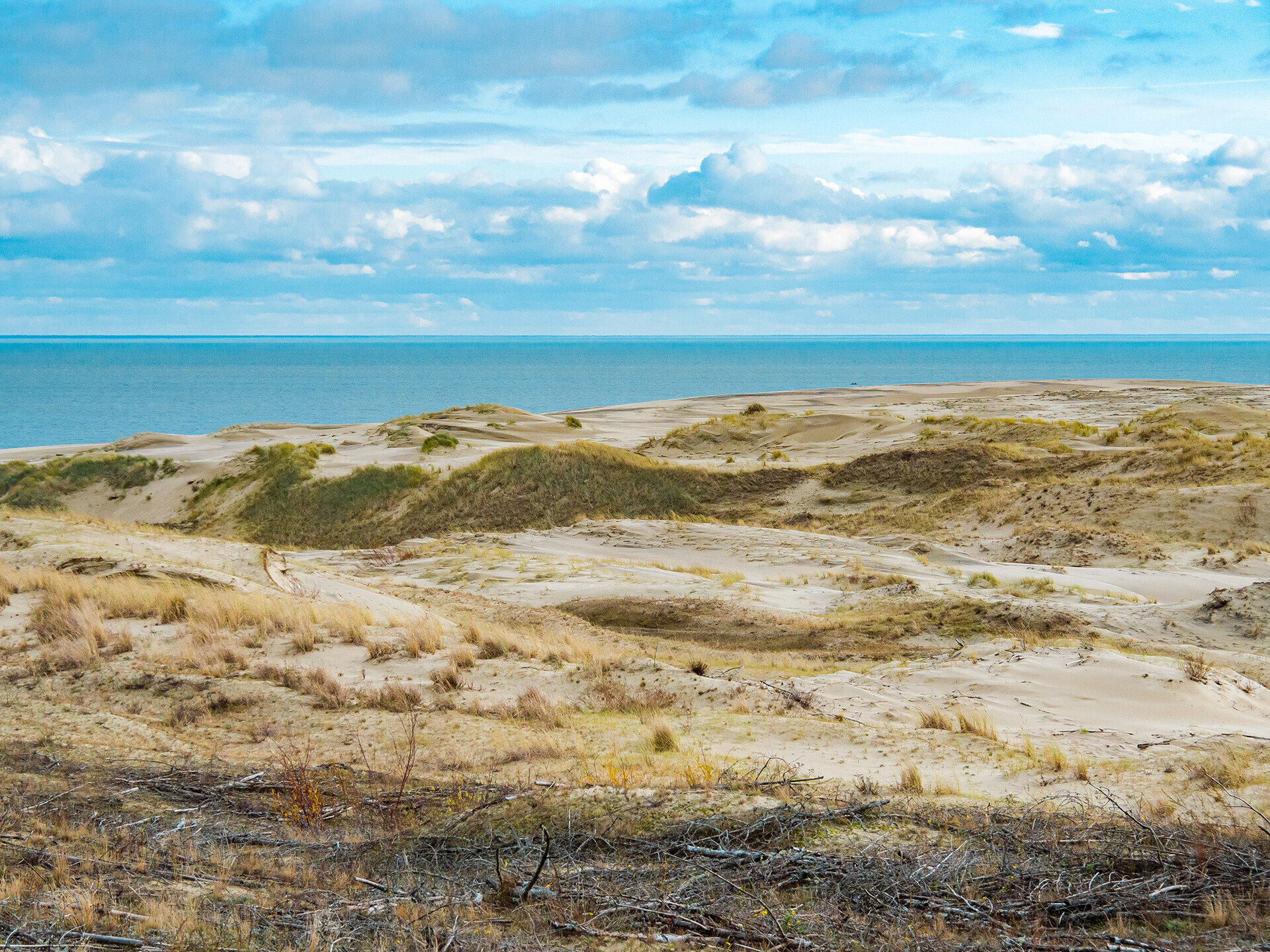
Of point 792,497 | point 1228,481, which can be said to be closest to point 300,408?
point 792,497

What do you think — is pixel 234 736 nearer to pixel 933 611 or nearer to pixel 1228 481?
pixel 933 611

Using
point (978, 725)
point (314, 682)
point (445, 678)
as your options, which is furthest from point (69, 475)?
point (978, 725)

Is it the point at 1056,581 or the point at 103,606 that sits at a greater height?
the point at 103,606

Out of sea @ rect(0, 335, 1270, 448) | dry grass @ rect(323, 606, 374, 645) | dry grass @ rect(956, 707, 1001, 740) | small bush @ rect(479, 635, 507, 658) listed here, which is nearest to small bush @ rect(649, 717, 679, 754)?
dry grass @ rect(956, 707, 1001, 740)

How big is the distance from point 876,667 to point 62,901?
9.88 meters

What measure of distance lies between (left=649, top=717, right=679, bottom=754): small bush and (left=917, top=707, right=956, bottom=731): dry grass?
2.68 meters

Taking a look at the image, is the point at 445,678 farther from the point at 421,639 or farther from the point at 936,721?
the point at 936,721

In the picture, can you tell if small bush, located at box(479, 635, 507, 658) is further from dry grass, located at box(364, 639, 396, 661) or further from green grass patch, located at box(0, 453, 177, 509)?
green grass patch, located at box(0, 453, 177, 509)

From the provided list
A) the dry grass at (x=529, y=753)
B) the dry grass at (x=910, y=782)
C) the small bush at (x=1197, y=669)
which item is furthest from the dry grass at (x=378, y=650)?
the small bush at (x=1197, y=669)

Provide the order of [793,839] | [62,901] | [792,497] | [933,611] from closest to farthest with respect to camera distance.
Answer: [62,901] → [793,839] → [933,611] → [792,497]

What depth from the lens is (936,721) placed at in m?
9.24

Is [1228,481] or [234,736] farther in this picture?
[1228,481]

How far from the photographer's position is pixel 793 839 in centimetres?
580

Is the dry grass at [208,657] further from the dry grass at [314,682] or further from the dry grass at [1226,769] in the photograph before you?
the dry grass at [1226,769]
